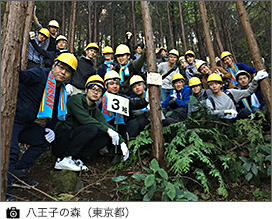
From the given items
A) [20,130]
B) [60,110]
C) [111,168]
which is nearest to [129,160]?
[111,168]

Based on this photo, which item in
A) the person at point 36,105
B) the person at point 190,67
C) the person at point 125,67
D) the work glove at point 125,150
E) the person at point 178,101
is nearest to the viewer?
the person at point 36,105

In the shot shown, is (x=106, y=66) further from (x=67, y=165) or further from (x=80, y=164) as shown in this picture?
(x=67, y=165)

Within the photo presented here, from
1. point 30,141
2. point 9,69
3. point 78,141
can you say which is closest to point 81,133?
point 78,141

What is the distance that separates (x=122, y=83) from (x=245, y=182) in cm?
357

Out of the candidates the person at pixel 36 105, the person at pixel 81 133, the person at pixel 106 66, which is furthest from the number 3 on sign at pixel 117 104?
the person at pixel 106 66

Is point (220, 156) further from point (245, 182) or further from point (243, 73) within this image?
point (243, 73)

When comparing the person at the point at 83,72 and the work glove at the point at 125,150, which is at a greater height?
the person at the point at 83,72

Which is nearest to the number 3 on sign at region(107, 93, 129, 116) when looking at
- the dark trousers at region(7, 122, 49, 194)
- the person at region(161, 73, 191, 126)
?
→ the dark trousers at region(7, 122, 49, 194)

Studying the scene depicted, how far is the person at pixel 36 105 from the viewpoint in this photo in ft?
9.38

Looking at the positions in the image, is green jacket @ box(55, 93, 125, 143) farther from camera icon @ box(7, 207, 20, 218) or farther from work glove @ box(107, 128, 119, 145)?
camera icon @ box(7, 207, 20, 218)

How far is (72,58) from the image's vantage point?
3275 millimetres

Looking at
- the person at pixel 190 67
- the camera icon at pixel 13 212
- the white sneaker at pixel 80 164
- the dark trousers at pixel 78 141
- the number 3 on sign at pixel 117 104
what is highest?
the person at pixel 190 67

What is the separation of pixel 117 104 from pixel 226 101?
7.68 feet

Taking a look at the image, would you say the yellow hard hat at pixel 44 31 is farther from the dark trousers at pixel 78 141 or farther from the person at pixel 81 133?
the dark trousers at pixel 78 141
